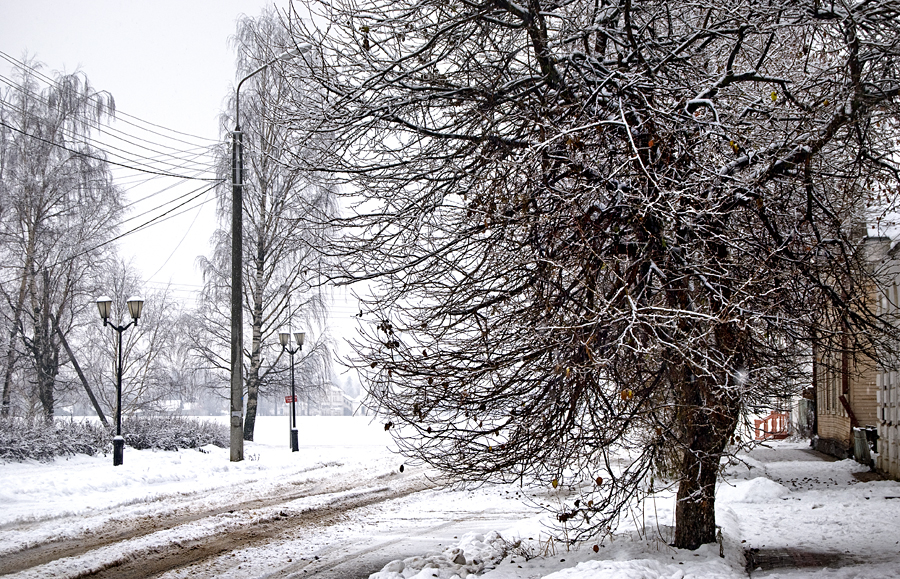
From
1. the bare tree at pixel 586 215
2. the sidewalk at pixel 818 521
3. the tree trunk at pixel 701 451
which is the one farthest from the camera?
the sidewalk at pixel 818 521

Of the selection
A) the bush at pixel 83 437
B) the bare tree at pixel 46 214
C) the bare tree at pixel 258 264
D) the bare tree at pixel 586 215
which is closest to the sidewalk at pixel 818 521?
the bare tree at pixel 586 215

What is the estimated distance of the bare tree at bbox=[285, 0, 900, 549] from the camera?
496 centimetres

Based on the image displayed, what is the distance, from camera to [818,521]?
9.10 m

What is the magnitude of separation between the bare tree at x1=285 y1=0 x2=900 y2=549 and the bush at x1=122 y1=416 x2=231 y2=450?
1312cm

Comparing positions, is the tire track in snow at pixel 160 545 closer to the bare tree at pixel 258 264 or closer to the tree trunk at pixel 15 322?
the bare tree at pixel 258 264

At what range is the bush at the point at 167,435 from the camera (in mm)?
17188

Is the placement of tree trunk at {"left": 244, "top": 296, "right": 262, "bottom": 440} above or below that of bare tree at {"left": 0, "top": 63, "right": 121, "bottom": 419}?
below

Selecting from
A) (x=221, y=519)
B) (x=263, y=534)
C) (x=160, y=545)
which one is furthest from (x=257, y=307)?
(x=160, y=545)

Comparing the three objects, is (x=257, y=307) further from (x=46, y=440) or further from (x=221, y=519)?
(x=221, y=519)

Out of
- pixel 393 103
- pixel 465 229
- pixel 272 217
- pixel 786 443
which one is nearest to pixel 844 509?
pixel 465 229

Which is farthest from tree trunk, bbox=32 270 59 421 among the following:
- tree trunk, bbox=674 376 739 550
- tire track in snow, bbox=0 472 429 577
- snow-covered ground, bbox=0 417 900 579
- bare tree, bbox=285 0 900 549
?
tree trunk, bbox=674 376 739 550

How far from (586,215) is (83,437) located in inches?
584

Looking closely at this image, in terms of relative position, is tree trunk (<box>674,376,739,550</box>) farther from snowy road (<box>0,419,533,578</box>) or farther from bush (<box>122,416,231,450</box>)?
bush (<box>122,416,231,450</box>)

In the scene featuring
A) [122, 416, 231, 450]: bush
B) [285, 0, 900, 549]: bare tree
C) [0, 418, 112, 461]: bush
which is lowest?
[122, 416, 231, 450]: bush
